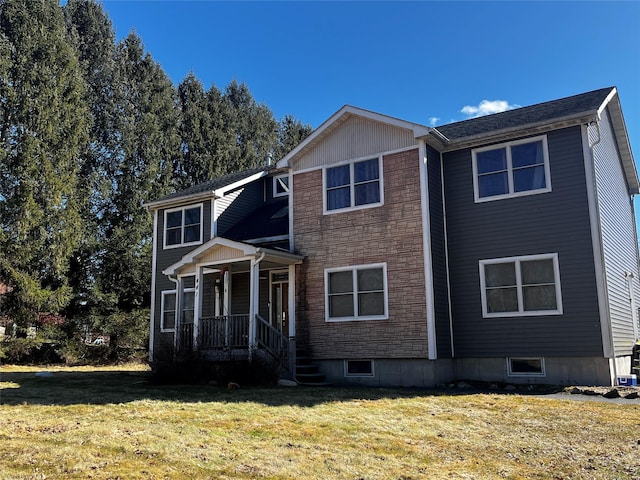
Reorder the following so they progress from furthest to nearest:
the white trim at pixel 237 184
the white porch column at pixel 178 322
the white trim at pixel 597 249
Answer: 1. the white trim at pixel 237 184
2. the white porch column at pixel 178 322
3. the white trim at pixel 597 249

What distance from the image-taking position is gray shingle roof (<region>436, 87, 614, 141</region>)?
1295cm

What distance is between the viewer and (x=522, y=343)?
41.3 ft

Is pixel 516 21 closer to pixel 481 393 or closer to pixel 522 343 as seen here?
pixel 522 343

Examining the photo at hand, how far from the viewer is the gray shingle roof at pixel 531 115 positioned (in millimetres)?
12945

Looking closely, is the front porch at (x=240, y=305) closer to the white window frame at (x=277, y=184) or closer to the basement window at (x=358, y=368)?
the basement window at (x=358, y=368)

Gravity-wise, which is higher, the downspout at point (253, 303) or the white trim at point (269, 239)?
the white trim at point (269, 239)

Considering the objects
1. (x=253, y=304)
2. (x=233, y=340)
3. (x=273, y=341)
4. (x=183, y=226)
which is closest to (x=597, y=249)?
(x=273, y=341)

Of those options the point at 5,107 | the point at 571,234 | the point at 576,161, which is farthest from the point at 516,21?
the point at 5,107

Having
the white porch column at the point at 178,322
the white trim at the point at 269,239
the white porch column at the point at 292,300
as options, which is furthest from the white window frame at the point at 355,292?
the white porch column at the point at 178,322

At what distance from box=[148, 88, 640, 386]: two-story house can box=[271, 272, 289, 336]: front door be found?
2.20ft

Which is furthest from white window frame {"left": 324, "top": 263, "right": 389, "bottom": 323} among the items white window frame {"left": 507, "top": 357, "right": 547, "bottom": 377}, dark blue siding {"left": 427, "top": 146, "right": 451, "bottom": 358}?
white window frame {"left": 507, "top": 357, "right": 547, "bottom": 377}

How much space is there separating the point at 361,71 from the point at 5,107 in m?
15.1

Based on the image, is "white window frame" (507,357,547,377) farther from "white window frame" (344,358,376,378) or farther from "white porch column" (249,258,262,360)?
"white porch column" (249,258,262,360)

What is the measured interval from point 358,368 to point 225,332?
11.5ft
